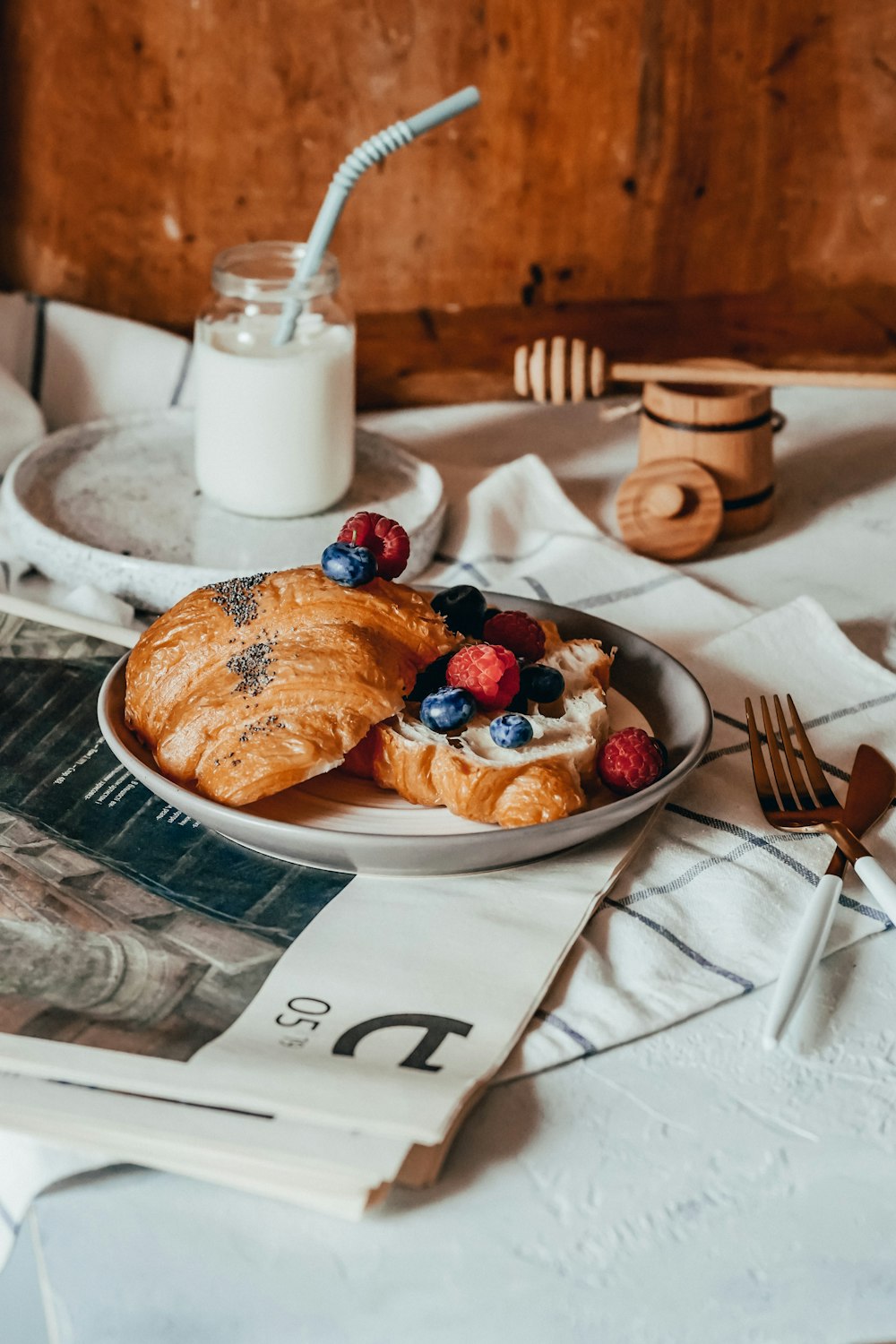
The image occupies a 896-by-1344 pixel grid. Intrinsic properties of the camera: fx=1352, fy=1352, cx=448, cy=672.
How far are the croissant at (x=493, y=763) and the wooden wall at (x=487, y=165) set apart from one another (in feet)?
2.91

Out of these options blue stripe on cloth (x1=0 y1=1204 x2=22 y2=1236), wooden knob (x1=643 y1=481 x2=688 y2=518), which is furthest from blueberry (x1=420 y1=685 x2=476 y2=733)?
wooden knob (x1=643 y1=481 x2=688 y2=518)

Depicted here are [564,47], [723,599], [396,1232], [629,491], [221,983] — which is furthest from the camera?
[564,47]

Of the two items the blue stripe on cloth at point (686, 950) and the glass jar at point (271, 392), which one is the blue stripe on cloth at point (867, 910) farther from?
the glass jar at point (271, 392)

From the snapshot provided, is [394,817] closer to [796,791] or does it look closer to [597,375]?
[796,791]

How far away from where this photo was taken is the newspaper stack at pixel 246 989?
564 mm

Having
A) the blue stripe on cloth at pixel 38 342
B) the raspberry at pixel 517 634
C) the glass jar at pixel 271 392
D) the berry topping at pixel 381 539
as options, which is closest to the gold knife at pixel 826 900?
the raspberry at pixel 517 634

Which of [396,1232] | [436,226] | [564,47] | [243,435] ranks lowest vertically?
[396,1232]

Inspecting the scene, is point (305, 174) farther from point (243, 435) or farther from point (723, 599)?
point (723, 599)

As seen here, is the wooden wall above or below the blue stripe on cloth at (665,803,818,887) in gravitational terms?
above

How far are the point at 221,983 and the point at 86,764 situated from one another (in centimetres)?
25

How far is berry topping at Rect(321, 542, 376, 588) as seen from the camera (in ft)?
2.65

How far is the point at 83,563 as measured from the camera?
3.67 feet

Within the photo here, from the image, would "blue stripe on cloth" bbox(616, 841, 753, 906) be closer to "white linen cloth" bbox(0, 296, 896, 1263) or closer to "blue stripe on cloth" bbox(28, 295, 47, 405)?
"white linen cloth" bbox(0, 296, 896, 1263)

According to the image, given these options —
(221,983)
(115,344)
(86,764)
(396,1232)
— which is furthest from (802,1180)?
(115,344)
